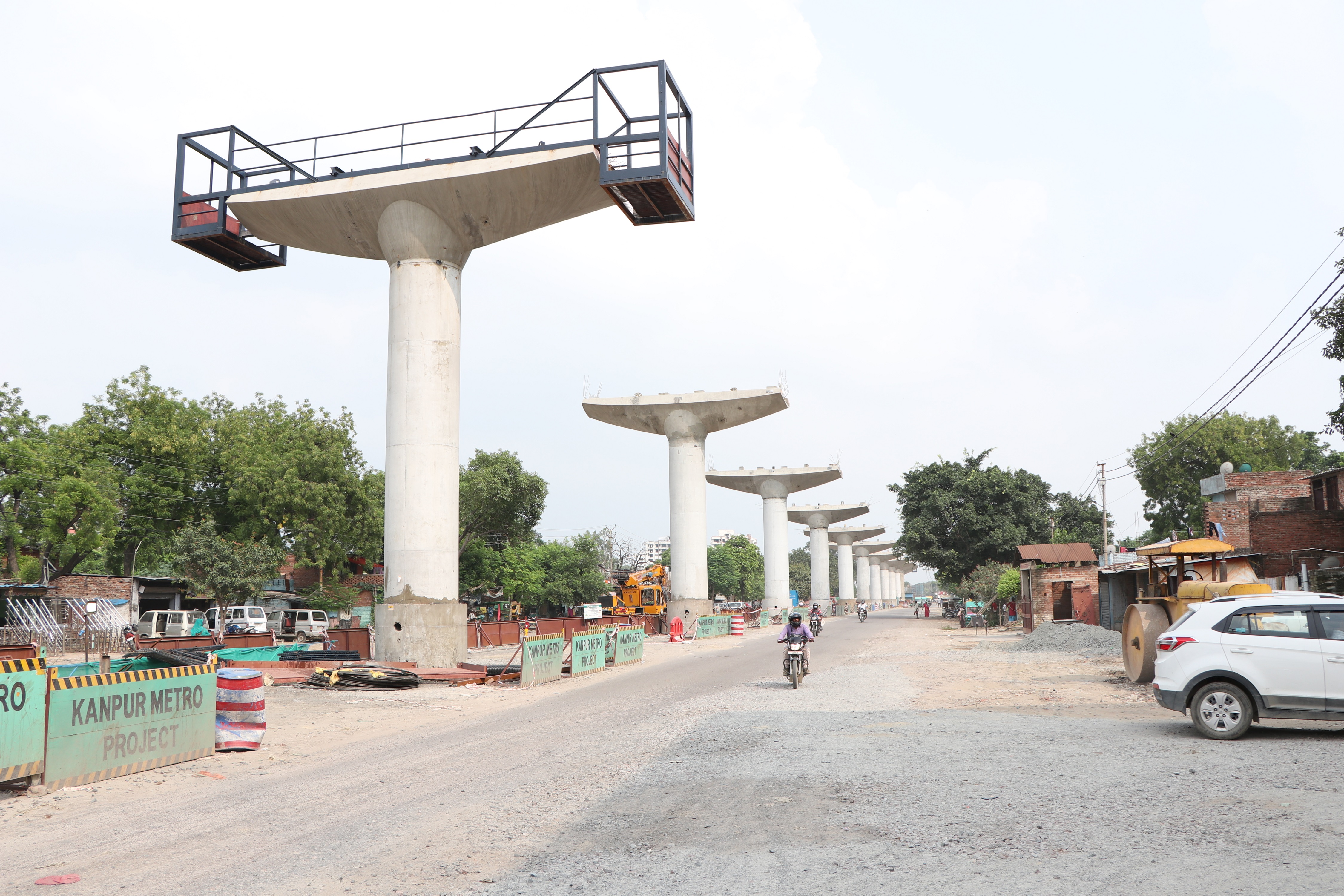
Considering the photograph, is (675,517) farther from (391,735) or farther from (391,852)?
(391,852)

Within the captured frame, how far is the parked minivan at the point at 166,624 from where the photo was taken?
134ft

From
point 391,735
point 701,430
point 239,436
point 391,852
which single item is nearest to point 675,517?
point 701,430

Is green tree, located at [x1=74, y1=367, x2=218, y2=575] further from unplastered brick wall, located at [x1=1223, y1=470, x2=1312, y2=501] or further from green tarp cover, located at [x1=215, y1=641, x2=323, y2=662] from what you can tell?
unplastered brick wall, located at [x1=1223, y1=470, x2=1312, y2=501]

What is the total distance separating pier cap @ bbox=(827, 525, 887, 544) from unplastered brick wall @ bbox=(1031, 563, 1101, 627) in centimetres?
7326

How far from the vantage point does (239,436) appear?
46.6 m

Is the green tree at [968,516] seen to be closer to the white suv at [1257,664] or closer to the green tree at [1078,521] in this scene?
the green tree at [1078,521]

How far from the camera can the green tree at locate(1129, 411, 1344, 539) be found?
58844 millimetres

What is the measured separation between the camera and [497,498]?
57719mm

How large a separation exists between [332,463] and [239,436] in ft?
18.4

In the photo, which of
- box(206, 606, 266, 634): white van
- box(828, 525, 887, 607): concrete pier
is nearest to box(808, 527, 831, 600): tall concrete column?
box(828, 525, 887, 607): concrete pier

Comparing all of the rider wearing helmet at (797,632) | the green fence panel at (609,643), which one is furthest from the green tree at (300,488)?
the rider wearing helmet at (797,632)

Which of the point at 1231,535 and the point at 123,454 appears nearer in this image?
the point at 1231,535

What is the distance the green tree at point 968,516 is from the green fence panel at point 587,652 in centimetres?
4187

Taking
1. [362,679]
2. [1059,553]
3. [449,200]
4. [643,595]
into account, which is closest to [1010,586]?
[1059,553]
